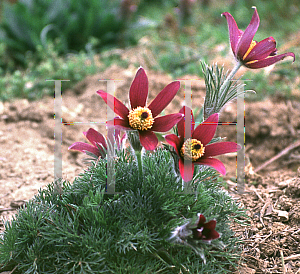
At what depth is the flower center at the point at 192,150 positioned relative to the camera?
143 centimetres

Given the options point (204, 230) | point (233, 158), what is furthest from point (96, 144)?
point (233, 158)

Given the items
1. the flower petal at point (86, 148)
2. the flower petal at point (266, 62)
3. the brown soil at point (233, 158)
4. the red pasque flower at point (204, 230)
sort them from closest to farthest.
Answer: the red pasque flower at point (204, 230)
the flower petal at point (266, 62)
the flower petal at point (86, 148)
the brown soil at point (233, 158)

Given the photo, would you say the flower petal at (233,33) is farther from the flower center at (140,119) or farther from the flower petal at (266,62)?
the flower center at (140,119)

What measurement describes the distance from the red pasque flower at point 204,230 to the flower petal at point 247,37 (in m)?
0.77

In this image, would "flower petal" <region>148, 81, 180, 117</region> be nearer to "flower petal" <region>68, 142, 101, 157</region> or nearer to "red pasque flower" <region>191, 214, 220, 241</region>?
"flower petal" <region>68, 142, 101, 157</region>

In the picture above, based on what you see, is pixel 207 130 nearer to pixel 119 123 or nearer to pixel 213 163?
pixel 213 163

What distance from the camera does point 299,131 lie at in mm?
3086

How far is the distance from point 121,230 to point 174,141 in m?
0.48

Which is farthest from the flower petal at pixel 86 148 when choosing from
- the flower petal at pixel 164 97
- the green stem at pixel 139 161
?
the flower petal at pixel 164 97

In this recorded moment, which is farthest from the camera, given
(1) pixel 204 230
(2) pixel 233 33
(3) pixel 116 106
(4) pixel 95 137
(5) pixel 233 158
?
(5) pixel 233 158

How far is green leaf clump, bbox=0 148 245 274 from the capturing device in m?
1.49

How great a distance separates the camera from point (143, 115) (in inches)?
56.0

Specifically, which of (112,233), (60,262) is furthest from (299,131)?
(60,262)

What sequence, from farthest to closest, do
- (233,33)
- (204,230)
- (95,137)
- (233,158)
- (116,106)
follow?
(233,158)
(95,137)
(233,33)
(116,106)
(204,230)
